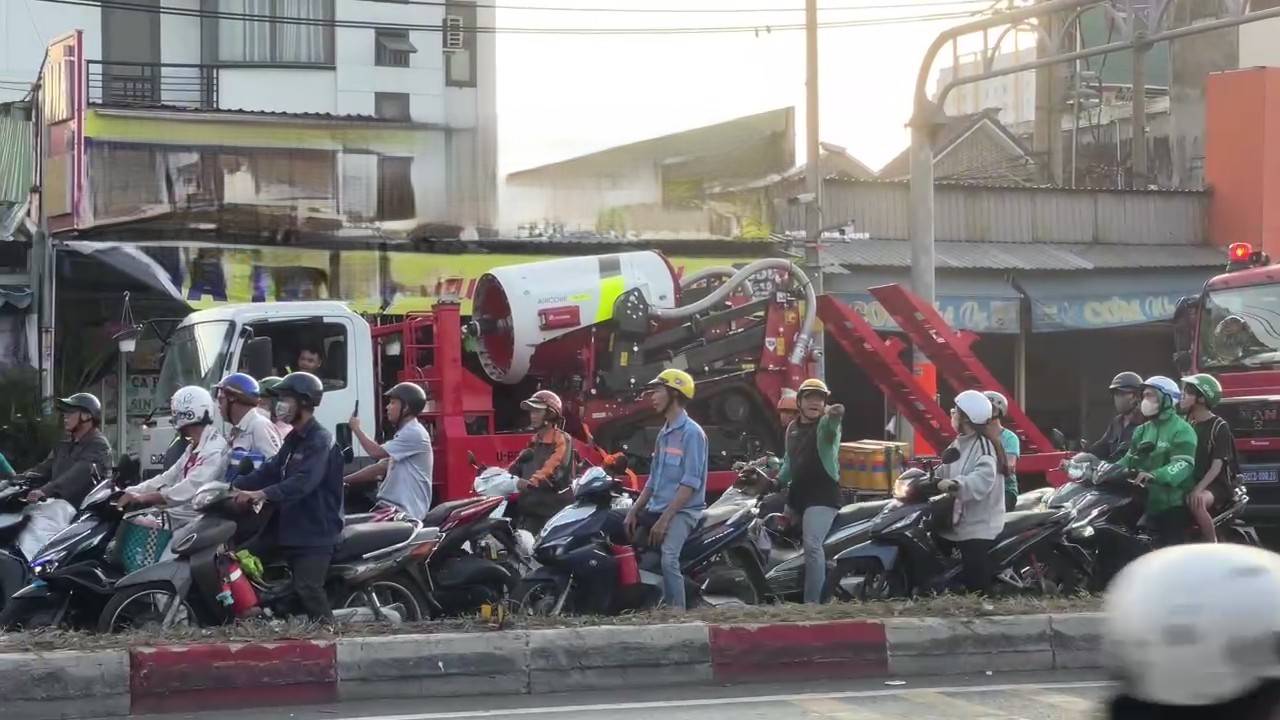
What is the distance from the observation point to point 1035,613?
8.94 m

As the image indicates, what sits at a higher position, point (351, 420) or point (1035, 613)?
point (351, 420)

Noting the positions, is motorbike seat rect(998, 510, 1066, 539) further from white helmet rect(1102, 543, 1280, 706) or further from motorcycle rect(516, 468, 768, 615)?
white helmet rect(1102, 543, 1280, 706)

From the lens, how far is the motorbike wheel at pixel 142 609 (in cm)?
806

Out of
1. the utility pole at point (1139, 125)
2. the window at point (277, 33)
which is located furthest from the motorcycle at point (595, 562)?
the utility pole at point (1139, 125)

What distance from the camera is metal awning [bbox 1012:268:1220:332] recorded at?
23469 mm

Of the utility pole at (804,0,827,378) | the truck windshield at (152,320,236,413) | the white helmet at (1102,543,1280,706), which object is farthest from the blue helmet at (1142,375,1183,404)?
the white helmet at (1102,543,1280,706)

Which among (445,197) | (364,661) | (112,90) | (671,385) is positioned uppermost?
(112,90)

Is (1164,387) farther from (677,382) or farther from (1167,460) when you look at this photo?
(677,382)

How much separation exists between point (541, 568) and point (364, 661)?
5.54 feet

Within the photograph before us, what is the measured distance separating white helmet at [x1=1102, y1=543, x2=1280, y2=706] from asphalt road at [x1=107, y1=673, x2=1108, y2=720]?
4.92 meters

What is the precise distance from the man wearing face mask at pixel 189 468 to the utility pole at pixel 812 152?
1040 cm

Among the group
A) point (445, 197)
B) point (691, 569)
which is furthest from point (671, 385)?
point (445, 197)

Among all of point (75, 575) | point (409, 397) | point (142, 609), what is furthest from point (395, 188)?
point (142, 609)

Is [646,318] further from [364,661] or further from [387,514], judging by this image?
[364,661]
